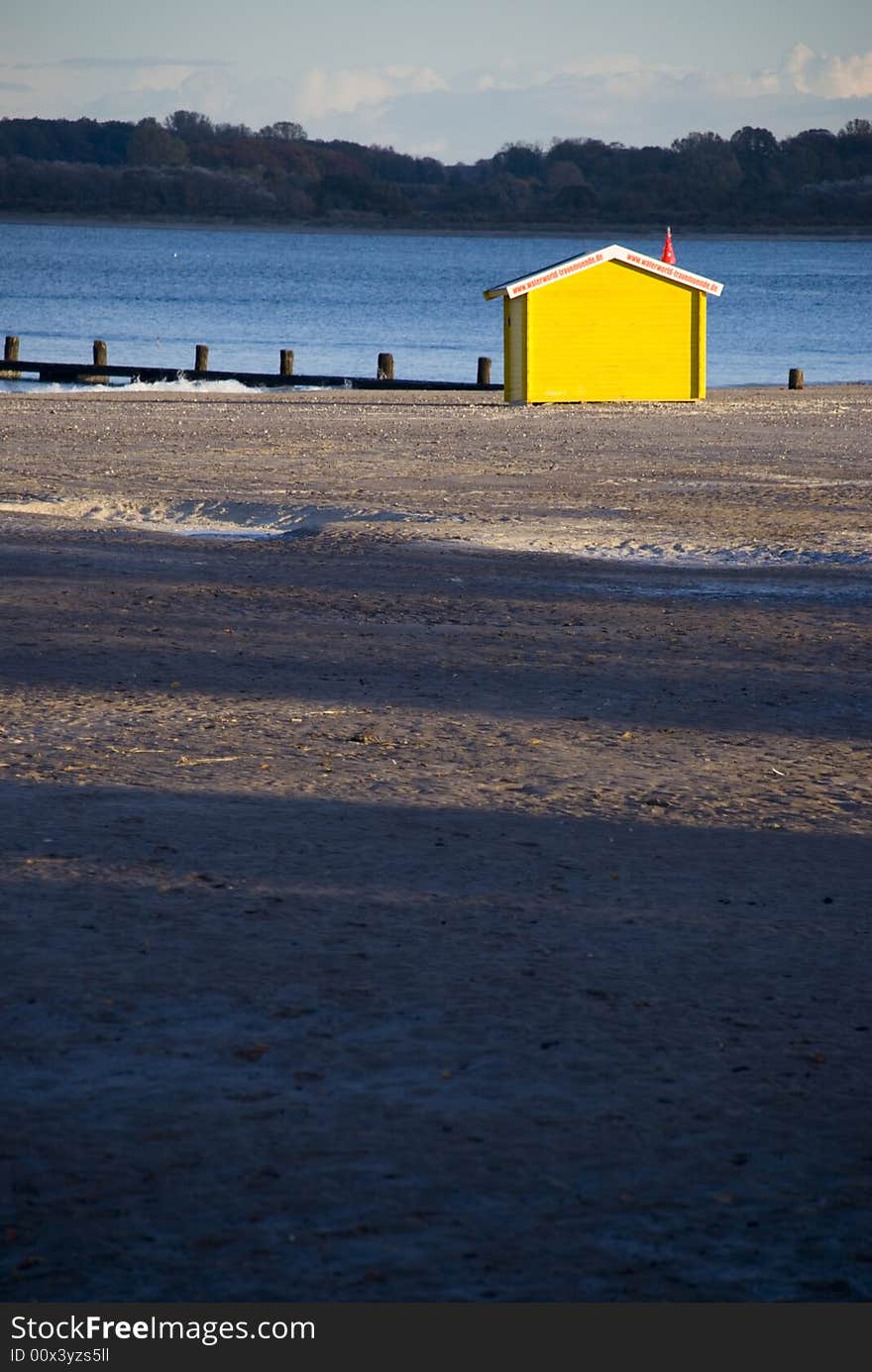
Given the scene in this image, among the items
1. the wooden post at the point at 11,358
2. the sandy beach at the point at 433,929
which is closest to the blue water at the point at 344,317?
the wooden post at the point at 11,358

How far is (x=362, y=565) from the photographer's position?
12.0 meters

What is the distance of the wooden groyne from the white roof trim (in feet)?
15.7

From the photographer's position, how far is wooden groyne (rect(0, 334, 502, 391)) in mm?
35188

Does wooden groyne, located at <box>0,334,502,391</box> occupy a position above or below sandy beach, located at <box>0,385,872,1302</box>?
above

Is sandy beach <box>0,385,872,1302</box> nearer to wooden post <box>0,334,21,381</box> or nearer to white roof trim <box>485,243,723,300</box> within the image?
white roof trim <box>485,243,723,300</box>

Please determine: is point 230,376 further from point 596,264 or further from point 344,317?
point 344,317

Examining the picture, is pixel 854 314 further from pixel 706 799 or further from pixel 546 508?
pixel 706 799

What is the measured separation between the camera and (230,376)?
37.3 meters

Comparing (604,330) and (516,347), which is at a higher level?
(604,330)

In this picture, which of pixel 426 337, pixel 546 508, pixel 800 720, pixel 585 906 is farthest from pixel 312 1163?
pixel 426 337

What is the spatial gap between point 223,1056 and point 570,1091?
80 cm

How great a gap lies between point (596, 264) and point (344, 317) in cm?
5277
